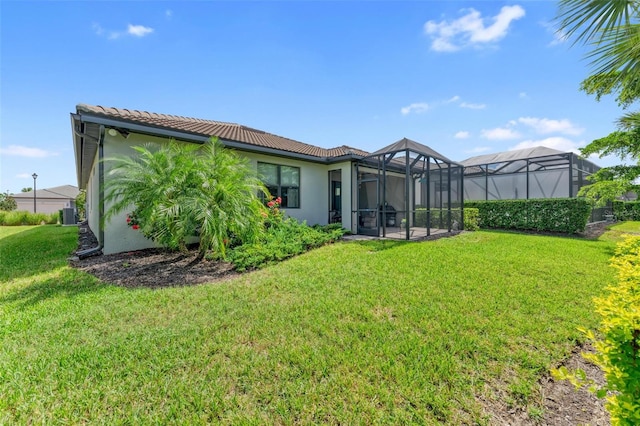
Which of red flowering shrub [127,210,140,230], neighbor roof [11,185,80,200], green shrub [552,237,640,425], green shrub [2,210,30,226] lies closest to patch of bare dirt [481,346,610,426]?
green shrub [552,237,640,425]

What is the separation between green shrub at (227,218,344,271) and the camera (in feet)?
20.7

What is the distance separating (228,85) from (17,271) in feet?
27.3

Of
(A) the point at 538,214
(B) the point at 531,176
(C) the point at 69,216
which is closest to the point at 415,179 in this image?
(A) the point at 538,214

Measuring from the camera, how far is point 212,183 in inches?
238

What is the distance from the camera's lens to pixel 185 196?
5.87 metres

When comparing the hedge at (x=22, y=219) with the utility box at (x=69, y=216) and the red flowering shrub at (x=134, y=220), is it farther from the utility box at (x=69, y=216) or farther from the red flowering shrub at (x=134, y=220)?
the red flowering shrub at (x=134, y=220)

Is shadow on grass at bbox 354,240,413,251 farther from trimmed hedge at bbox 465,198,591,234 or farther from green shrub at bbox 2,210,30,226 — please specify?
green shrub at bbox 2,210,30,226

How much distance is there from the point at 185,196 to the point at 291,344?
14.0 ft

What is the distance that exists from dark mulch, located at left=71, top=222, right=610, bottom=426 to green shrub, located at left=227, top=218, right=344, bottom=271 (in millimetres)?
374

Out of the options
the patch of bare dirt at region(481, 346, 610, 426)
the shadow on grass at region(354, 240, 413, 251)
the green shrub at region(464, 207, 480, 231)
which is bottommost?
the patch of bare dirt at region(481, 346, 610, 426)

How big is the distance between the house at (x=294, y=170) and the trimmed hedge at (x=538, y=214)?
2004 mm

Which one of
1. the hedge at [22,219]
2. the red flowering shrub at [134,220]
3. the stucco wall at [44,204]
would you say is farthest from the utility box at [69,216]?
the red flowering shrub at [134,220]

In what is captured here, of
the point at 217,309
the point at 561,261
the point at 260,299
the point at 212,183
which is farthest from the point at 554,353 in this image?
the point at 212,183

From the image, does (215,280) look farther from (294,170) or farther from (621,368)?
(294,170)
